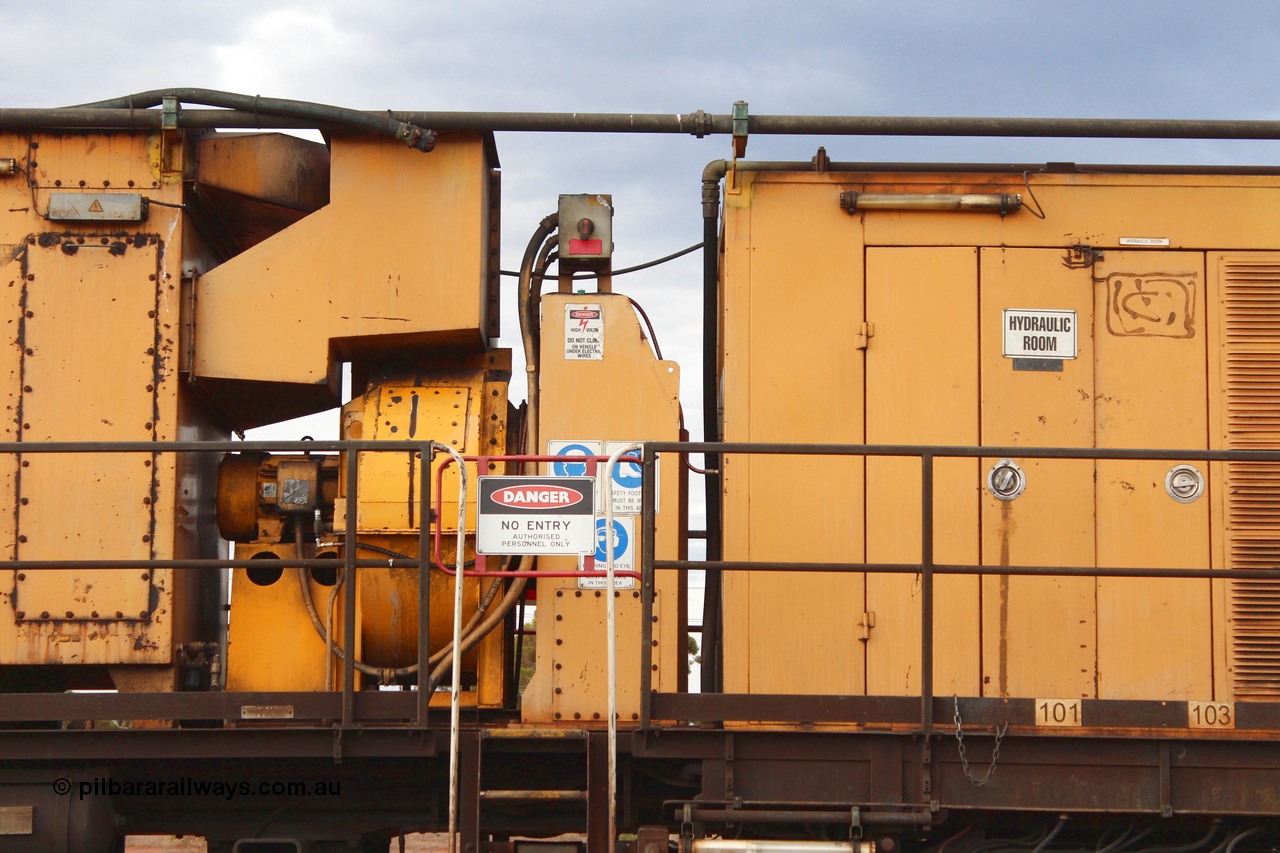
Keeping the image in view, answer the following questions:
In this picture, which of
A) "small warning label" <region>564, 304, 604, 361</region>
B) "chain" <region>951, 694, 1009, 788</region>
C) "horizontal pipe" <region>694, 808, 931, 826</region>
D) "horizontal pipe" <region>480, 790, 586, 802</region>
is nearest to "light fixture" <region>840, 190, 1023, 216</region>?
"small warning label" <region>564, 304, 604, 361</region>

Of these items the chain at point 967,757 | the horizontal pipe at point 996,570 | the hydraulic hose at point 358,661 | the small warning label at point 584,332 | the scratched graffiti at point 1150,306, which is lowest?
the chain at point 967,757

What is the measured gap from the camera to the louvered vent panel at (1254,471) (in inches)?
222

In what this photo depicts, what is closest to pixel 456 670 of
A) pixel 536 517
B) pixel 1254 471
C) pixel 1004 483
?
pixel 536 517

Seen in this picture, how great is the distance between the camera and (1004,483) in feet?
18.7

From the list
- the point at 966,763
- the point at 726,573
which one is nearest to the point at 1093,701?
the point at 966,763

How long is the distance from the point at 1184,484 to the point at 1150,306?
0.89m

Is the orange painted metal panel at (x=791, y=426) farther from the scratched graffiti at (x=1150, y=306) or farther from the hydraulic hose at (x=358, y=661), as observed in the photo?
the scratched graffiti at (x=1150, y=306)

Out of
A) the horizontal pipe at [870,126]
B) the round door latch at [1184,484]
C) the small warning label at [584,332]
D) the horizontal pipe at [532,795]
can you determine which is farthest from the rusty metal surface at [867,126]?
the horizontal pipe at [532,795]

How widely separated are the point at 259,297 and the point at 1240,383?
4.83 metres

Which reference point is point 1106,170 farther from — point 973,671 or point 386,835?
point 386,835

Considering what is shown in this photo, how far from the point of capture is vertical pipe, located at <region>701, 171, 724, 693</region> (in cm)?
583

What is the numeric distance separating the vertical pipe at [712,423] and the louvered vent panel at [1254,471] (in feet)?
8.03

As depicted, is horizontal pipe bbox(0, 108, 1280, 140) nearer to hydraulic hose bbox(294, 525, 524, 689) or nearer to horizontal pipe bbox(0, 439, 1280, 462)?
horizontal pipe bbox(0, 439, 1280, 462)

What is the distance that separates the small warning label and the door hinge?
1.27m
